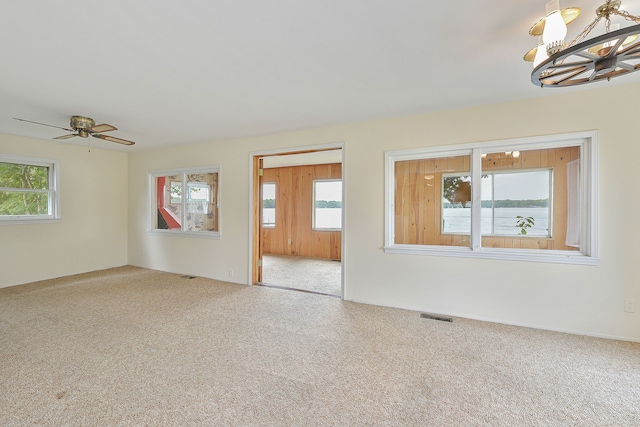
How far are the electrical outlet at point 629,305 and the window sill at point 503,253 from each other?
1.34ft

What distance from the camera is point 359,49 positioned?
2002mm

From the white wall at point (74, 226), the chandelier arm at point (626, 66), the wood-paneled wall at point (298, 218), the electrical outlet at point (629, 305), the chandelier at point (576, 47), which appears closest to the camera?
the chandelier at point (576, 47)

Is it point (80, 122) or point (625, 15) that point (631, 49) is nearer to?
point (625, 15)

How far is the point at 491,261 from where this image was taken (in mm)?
3076

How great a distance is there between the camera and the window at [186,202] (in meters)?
4.94

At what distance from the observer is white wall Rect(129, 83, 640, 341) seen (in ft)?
8.57

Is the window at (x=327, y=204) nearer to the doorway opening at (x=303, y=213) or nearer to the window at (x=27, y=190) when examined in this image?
the doorway opening at (x=303, y=213)

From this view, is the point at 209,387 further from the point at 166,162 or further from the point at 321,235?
the point at 321,235

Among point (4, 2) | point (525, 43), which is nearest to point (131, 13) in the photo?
point (4, 2)

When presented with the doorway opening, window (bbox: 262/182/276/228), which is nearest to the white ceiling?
the doorway opening

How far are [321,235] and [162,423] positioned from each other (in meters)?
5.74

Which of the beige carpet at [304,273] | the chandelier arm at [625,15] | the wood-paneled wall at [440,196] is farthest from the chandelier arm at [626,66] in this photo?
the beige carpet at [304,273]

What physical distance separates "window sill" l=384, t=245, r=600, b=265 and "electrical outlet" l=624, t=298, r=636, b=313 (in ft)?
1.34

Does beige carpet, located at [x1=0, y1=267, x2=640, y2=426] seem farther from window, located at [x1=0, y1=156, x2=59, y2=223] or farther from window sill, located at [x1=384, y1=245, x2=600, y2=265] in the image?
window, located at [x1=0, y1=156, x2=59, y2=223]
